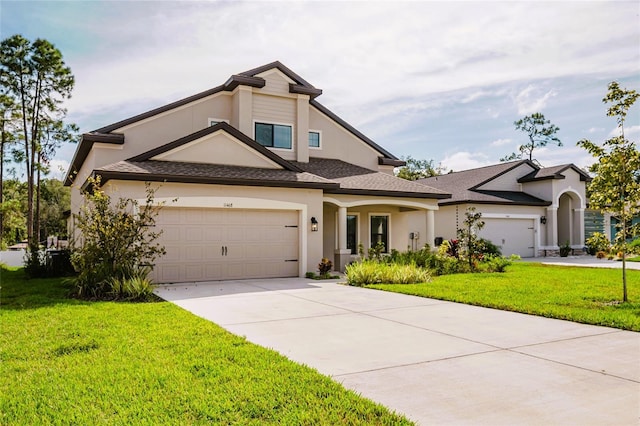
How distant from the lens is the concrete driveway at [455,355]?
13.8 ft

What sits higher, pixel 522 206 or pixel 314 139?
pixel 314 139

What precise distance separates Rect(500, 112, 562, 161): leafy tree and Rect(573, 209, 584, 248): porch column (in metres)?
20.4

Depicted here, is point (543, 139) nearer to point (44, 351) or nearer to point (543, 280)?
point (543, 280)

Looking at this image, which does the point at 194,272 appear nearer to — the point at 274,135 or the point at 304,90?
the point at 274,135

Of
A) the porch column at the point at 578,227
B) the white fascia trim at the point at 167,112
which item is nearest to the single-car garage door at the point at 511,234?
the porch column at the point at 578,227

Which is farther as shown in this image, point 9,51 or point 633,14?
point 9,51

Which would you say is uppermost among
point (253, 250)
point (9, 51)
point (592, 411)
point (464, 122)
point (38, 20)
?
point (9, 51)

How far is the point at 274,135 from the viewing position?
18.9m

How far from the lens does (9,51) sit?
30.3m

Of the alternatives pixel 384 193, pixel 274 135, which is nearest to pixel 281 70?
pixel 274 135

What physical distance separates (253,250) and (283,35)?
6.39 metres

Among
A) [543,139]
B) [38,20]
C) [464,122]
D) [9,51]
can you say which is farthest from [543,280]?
[543,139]

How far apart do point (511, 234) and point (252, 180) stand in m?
17.5

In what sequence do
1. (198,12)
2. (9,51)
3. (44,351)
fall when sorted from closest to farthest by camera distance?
(44,351) → (198,12) → (9,51)
